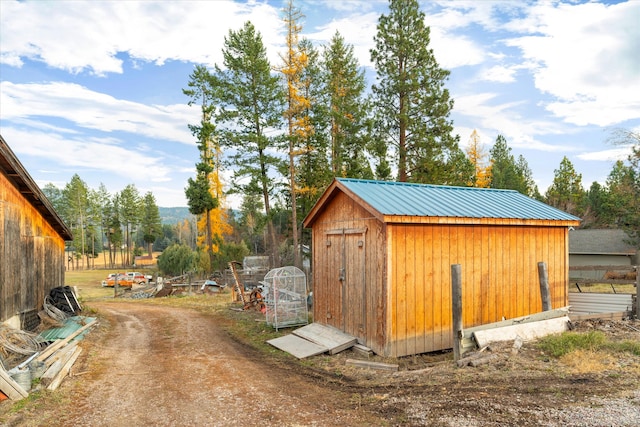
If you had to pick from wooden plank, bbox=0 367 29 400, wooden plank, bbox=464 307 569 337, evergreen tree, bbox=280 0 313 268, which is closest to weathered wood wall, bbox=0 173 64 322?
wooden plank, bbox=0 367 29 400

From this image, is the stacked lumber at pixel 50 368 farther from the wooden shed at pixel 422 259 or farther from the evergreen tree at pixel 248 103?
the evergreen tree at pixel 248 103

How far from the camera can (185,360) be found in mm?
10000

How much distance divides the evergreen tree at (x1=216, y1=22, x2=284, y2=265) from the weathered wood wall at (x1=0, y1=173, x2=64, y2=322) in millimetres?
11782

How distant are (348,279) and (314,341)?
183 cm

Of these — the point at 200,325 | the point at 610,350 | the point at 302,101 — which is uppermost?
the point at 302,101

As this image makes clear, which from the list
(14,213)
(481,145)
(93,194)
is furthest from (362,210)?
(93,194)

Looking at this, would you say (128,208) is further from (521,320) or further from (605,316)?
(605,316)

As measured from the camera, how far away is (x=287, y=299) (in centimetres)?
1381

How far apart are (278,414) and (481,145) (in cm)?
4144

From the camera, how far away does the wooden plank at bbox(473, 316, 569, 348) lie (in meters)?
8.71

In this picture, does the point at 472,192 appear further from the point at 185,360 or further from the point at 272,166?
the point at 272,166

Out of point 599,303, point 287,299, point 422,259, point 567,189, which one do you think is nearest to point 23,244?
point 287,299

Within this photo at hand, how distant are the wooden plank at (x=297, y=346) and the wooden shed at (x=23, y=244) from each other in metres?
6.99

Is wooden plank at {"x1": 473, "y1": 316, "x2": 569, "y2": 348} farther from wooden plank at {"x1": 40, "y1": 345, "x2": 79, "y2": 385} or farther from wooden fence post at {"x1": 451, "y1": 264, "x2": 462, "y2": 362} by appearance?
wooden plank at {"x1": 40, "y1": 345, "x2": 79, "y2": 385}
